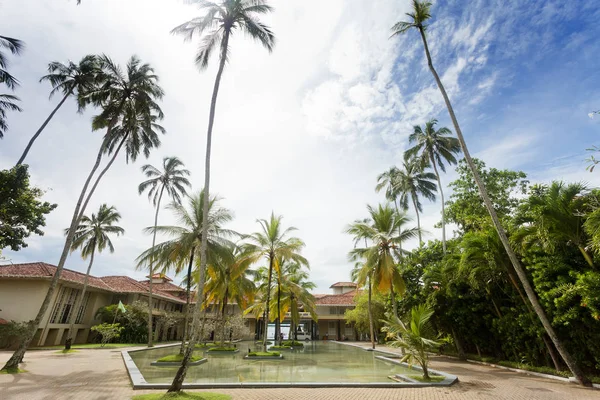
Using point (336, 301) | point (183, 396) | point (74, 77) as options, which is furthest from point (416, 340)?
point (336, 301)

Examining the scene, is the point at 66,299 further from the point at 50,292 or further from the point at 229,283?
the point at 50,292

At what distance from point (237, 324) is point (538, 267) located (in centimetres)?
2902

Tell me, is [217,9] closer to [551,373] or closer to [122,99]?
[122,99]

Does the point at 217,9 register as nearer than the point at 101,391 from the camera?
No

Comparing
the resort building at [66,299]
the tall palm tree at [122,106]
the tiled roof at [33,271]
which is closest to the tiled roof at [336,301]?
the resort building at [66,299]

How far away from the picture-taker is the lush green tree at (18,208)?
14.6 metres

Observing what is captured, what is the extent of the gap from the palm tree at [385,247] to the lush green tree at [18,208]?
63.8 ft

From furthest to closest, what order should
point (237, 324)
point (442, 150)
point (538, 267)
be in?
1. point (237, 324)
2. point (442, 150)
3. point (538, 267)

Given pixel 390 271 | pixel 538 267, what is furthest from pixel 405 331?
pixel 390 271

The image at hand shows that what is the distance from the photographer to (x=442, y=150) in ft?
89.5

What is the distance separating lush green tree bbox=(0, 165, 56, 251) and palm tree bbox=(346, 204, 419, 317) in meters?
19.4

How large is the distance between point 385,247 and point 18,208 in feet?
69.6

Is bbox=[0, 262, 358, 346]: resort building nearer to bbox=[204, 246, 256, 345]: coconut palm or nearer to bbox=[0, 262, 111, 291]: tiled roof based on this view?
bbox=[0, 262, 111, 291]: tiled roof

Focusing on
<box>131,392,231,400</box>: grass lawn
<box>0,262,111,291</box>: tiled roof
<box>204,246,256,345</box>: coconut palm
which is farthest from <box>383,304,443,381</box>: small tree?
<box>0,262,111,291</box>: tiled roof
